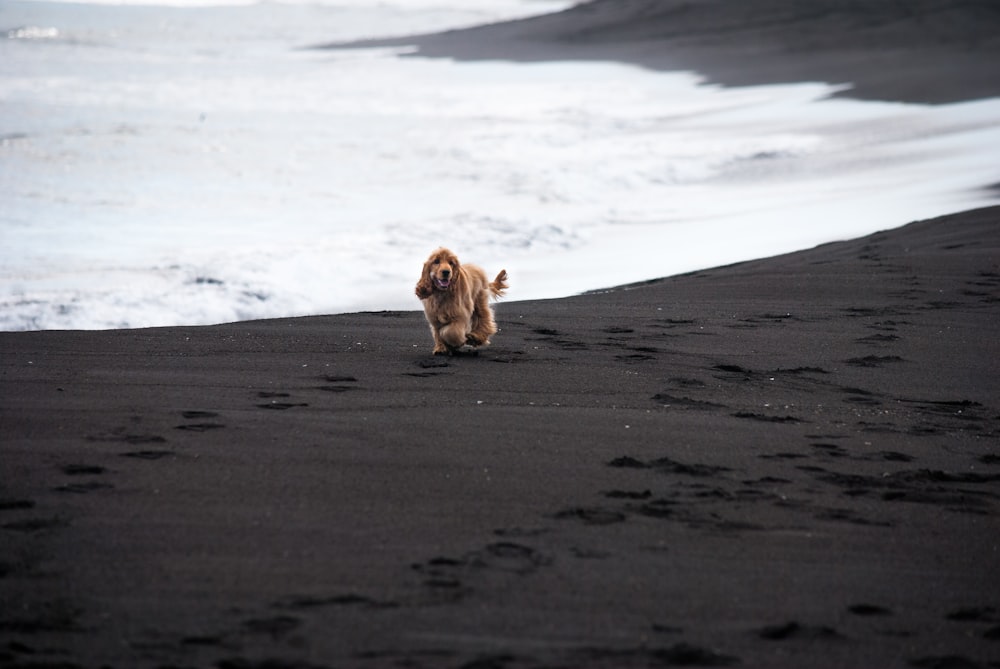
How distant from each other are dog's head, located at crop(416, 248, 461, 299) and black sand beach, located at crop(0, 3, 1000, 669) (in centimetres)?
41

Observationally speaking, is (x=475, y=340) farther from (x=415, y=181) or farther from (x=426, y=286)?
(x=415, y=181)

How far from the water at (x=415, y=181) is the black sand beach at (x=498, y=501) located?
4.02 m

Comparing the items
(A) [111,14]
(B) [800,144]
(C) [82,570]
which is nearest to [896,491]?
(C) [82,570]

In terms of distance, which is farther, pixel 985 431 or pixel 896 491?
pixel 985 431

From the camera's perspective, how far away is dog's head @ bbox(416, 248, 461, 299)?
7062 mm

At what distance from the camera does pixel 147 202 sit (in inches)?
648

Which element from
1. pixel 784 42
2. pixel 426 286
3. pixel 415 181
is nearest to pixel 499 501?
pixel 426 286

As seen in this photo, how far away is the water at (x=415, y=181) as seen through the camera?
469 inches

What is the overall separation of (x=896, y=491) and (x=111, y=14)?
61.1m

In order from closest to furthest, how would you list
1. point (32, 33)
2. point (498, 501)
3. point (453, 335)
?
point (498, 501) < point (453, 335) < point (32, 33)

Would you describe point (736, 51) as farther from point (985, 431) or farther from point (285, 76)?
point (985, 431)

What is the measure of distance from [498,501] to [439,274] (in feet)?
8.58

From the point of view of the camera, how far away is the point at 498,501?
4.64 metres

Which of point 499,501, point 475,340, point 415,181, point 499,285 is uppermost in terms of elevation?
point 415,181
